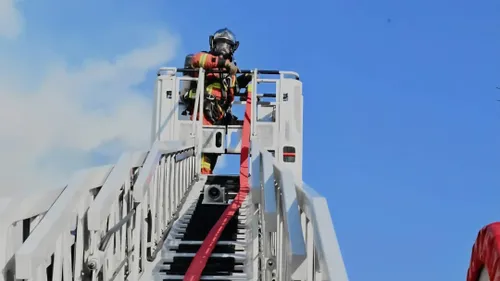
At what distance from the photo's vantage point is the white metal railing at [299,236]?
2350 mm

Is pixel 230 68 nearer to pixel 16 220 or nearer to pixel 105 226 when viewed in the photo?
pixel 105 226

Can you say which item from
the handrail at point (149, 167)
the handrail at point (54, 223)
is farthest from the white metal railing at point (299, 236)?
the handrail at point (54, 223)

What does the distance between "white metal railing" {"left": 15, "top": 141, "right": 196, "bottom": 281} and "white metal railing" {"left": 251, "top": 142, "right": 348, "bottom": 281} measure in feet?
3.14

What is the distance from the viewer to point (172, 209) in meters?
6.27

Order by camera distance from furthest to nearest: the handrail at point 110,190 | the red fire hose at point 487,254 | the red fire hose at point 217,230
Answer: the red fire hose at point 217,230, the handrail at point 110,190, the red fire hose at point 487,254

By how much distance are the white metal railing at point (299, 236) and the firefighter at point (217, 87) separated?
4.95 m

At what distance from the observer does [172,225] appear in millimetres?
5988

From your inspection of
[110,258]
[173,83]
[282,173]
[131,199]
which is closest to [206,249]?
[131,199]

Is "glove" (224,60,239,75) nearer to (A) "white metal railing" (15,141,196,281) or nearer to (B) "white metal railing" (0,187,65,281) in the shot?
(A) "white metal railing" (15,141,196,281)

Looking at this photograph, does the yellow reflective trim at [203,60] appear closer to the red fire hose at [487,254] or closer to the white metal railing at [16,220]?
the white metal railing at [16,220]

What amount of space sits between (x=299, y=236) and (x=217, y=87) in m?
7.01

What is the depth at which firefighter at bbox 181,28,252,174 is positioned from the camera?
30.2 feet

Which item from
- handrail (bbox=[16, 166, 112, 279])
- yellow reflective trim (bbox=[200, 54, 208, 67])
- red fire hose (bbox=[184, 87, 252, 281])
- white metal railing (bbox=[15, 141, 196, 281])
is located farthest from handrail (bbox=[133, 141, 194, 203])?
yellow reflective trim (bbox=[200, 54, 208, 67])

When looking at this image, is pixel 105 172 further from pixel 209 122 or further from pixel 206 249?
pixel 209 122
